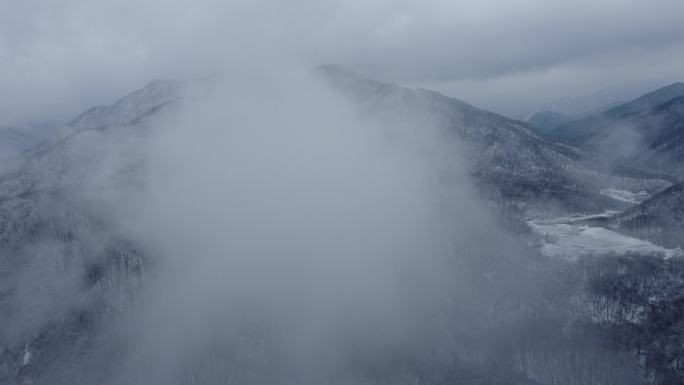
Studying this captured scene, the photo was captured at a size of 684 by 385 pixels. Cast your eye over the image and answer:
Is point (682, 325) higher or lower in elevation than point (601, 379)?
higher

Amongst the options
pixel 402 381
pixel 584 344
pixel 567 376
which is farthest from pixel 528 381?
pixel 402 381

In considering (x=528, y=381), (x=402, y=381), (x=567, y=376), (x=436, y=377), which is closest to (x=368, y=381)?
(x=402, y=381)

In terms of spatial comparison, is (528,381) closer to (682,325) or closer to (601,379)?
(601,379)

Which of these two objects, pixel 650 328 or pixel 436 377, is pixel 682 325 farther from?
pixel 436 377

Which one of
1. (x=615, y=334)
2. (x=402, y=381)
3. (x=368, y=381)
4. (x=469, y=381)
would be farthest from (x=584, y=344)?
(x=368, y=381)

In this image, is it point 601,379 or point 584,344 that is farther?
point 584,344

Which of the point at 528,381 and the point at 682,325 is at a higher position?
the point at 682,325

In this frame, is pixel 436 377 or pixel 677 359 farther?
pixel 436 377

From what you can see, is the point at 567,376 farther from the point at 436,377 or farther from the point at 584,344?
the point at 436,377
